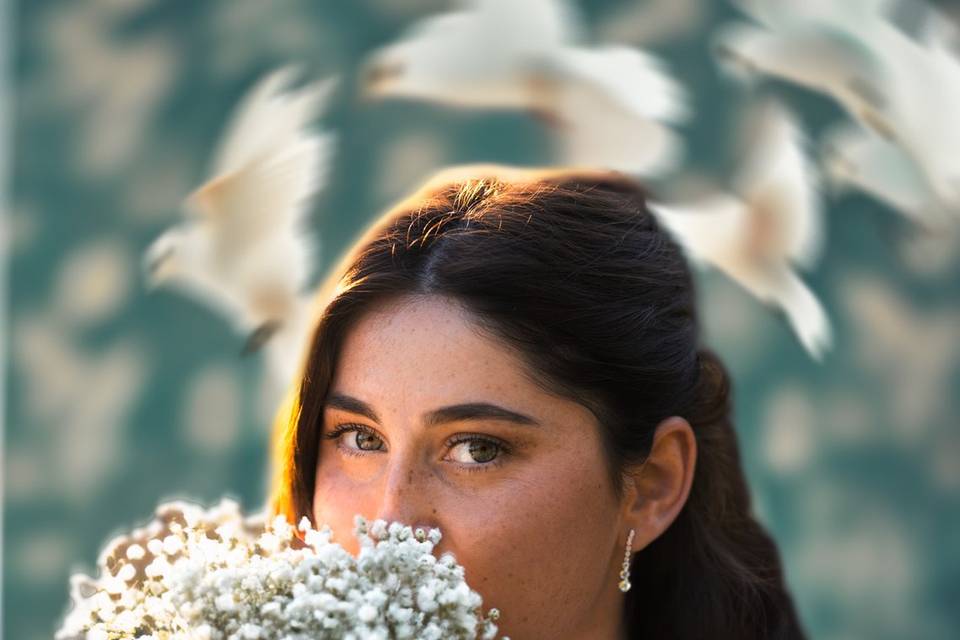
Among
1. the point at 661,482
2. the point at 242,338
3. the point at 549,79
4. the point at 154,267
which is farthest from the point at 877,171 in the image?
the point at 154,267

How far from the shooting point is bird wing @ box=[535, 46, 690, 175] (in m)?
4.18

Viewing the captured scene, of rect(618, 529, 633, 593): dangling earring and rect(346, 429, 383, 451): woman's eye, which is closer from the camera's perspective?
rect(346, 429, 383, 451): woman's eye

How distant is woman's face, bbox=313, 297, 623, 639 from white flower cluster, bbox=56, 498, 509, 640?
21 centimetres

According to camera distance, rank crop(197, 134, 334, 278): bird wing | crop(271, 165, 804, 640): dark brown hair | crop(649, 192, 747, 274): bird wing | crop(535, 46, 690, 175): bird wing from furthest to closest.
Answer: crop(197, 134, 334, 278): bird wing
crop(535, 46, 690, 175): bird wing
crop(649, 192, 747, 274): bird wing
crop(271, 165, 804, 640): dark brown hair

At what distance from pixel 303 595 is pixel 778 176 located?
8.55 feet

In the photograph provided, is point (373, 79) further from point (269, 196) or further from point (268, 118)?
point (269, 196)

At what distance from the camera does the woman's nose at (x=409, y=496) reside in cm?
243

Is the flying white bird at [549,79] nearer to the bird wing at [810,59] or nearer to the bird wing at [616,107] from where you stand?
the bird wing at [616,107]

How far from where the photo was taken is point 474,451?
2.50 m

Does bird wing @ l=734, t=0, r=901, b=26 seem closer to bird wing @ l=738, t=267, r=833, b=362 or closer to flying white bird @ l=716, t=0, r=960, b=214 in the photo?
flying white bird @ l=716, t=0, r=960, b=214

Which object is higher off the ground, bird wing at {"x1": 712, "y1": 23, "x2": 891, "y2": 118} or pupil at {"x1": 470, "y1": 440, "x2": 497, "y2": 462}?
bird wing at {"x1": 712, "y1": 23, "x2": 891, "y2": 118}

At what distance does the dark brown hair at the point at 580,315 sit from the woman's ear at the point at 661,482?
0.04 meters

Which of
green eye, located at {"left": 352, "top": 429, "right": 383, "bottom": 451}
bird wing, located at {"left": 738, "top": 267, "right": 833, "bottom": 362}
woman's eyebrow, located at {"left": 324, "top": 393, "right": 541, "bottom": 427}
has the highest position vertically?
bird wing, located at {"left": 738, "top": 267, "right": 833, "bottom": 362}

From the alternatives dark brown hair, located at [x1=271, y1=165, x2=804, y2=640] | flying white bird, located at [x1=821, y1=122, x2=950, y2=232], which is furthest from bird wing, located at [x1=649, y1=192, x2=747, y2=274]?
dark brown hair, located at [x1=271, y1=165, x2=804, y2=640]
